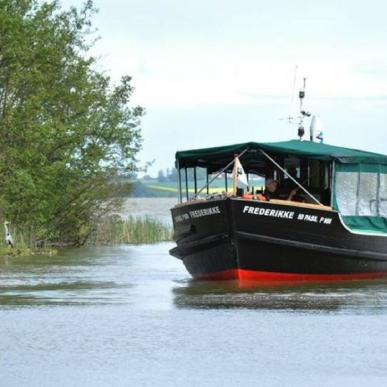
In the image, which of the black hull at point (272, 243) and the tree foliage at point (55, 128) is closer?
the black hull at point (272, 243)

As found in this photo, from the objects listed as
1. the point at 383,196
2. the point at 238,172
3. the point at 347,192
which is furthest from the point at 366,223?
the point at 238,172

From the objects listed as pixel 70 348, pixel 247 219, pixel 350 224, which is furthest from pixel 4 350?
pixel 350 224

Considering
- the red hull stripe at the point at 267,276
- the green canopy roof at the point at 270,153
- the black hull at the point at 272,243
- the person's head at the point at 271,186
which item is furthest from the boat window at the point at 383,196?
the person's head at the point at 271,186

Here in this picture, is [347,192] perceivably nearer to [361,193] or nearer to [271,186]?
[361,193]

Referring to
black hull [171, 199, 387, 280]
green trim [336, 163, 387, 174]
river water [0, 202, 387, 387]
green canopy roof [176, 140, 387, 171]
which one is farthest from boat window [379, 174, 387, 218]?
river water [0, 202, 387, 387]

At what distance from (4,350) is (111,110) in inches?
1170

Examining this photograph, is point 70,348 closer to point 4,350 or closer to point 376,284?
point 4,350

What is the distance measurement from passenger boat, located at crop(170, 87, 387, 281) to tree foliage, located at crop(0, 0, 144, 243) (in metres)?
10.3

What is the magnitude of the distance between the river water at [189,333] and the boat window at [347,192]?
145cm

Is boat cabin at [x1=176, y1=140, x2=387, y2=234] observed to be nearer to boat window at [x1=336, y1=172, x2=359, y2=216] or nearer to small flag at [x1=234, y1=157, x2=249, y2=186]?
boat window at [x1=336, y1=172, x2=359, y2=216]

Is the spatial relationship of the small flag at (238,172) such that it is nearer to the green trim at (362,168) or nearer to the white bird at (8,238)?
the green trim at (362,168)

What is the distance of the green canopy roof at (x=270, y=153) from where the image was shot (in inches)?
967

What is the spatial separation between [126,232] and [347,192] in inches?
898

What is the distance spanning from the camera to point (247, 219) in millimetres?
23641
